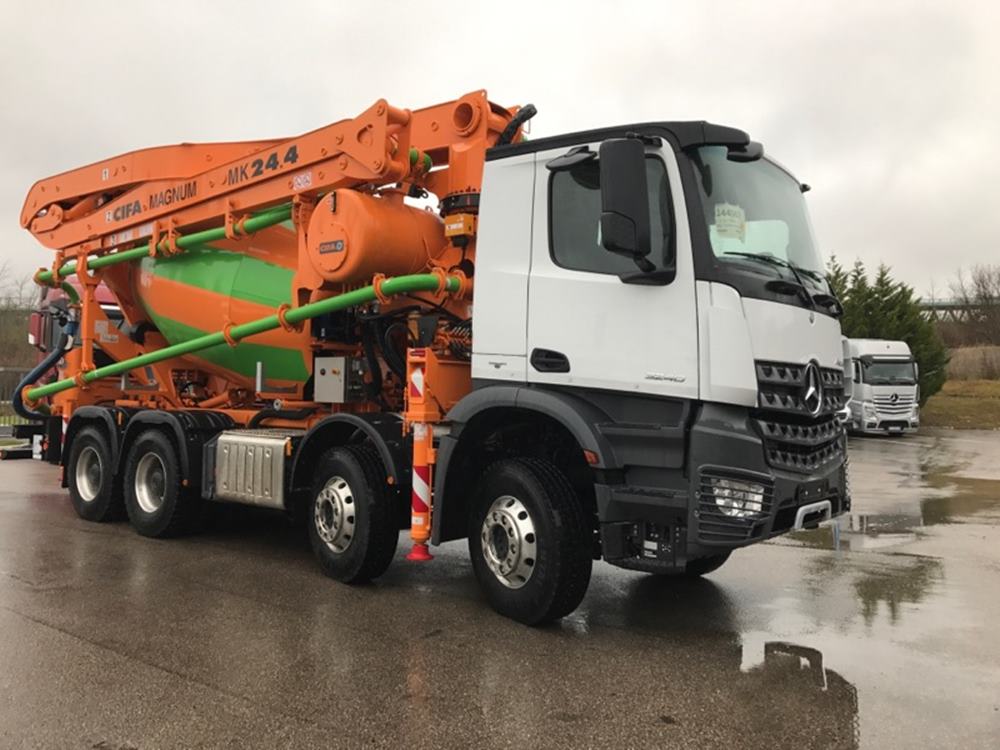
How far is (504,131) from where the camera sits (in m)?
6.27

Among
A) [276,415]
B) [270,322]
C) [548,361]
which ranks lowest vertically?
[276,415]

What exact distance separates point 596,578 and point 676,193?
3308mm

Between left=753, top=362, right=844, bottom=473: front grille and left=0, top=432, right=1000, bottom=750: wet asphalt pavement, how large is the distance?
113cm

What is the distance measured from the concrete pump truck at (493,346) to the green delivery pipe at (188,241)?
0.09 feet

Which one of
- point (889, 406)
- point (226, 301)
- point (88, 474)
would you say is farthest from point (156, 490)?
point (889, 406)

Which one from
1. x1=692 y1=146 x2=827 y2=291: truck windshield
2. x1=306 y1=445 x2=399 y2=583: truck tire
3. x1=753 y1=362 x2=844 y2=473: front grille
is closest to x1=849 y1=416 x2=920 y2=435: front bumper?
x1=692 y1=146 x2=827 y2=291: truck windshield

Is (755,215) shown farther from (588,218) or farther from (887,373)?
(887,373)

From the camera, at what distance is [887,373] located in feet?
87.4

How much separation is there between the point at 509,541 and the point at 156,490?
14.3 feet

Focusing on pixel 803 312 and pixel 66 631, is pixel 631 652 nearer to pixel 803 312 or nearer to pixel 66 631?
pixel 803 312

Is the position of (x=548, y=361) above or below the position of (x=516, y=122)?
below

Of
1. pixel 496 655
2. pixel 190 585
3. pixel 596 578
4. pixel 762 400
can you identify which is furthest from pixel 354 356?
pixel 762 400

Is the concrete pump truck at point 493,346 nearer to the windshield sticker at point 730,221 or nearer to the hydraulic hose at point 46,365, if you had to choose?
the windshield sticker at point 730,221

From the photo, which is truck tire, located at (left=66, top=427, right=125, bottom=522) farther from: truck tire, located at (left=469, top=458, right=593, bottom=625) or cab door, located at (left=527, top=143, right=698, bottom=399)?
cab door, located at (left=527, top=143, right=698, bottom=399)
